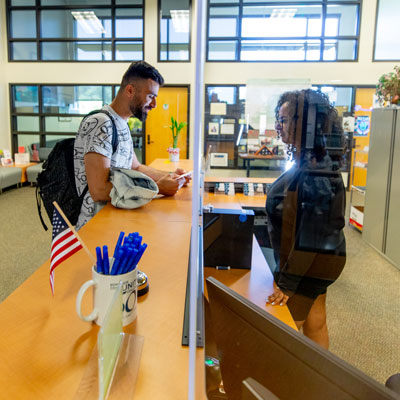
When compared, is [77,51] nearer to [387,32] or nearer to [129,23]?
[129,23]

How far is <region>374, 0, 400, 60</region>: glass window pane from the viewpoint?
43.5 inches

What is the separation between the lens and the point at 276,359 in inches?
17.7

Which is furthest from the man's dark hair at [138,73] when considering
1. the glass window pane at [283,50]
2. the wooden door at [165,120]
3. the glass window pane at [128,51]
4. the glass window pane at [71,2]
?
the glass window pane at [71,2]

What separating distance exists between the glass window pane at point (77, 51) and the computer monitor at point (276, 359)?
7601mm

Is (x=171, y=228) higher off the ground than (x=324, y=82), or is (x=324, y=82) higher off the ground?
(x=324, y=82)

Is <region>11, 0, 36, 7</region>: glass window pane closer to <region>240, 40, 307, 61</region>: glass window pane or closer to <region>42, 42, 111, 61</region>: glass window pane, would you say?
<region>42, 42, 111, 61</region>: glass window pane

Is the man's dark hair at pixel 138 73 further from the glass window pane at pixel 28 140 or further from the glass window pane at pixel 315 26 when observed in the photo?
the glass window pane at pixel 28 140

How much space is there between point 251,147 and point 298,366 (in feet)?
4.62

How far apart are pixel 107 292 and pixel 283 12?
4.52ft

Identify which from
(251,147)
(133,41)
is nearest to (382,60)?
(251,147)

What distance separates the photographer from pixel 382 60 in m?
1.19

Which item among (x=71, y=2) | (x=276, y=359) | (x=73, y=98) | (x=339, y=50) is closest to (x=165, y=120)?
(x=73, y=98)

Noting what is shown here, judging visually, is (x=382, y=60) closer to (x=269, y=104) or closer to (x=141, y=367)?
(x=269, y=104)

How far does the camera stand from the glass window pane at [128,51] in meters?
7.18
